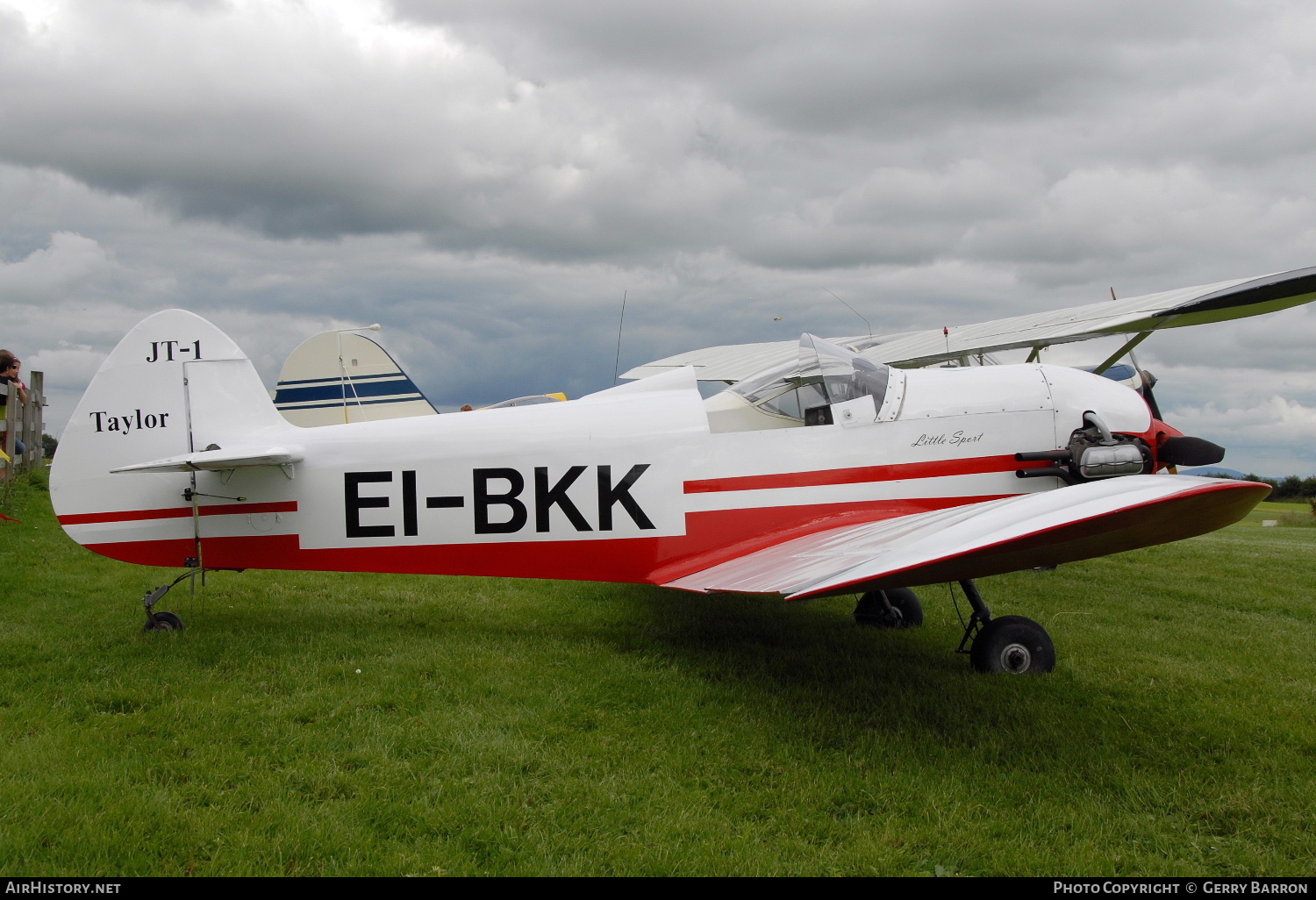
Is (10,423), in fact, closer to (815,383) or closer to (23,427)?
(23,427)

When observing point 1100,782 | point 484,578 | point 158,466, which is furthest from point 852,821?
point 484,578

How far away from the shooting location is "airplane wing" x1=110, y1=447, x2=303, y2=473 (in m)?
4.71

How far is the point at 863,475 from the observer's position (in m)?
5.13

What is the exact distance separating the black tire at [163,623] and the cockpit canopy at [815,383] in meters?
4.06

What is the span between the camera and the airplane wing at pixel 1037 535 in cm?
316

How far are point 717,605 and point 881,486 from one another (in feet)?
6.84

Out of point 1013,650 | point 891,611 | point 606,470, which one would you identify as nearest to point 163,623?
point 606,470

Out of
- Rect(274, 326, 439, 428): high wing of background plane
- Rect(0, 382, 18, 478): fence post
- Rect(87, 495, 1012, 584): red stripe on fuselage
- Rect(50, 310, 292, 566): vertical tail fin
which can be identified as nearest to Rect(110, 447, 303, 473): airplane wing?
Rect(50, 310, 292, 566): vertical tail fin

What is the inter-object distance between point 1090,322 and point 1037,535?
7.94 m

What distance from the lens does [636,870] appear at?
2666mm

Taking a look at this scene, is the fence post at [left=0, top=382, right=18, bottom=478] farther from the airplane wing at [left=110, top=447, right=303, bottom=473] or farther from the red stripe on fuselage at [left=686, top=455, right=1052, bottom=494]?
the red stripe on fuselage at [left=686, top=455, right=1052, bottom=494]

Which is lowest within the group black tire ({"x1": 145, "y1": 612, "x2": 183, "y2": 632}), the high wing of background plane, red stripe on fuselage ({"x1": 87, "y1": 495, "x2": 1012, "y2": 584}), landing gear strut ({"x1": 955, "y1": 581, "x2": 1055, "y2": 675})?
landing gear strut ({"x1": 955, "y1": 581, "x2": 1055, "y2": 675})

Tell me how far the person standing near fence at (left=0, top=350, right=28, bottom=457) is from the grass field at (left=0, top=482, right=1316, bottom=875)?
5.81m

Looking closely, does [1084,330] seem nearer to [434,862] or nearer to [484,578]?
[484,578]
